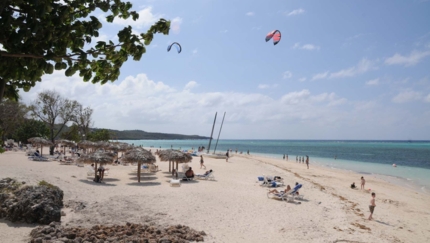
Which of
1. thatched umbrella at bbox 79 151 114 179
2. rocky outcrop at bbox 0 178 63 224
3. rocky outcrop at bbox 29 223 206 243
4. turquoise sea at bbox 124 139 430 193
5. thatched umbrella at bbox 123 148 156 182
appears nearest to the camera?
rocky outcrop at bbox 29 223 206 243

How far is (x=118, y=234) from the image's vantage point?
725 centimetres

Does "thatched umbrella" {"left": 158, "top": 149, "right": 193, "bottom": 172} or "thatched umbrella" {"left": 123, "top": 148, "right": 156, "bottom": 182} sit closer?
"thatched umbrella" {"left": 123, "top": 148, "right": 156, "bottom": 182}

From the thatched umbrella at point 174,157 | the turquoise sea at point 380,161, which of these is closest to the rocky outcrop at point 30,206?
the thatched umbrella at point 174,157

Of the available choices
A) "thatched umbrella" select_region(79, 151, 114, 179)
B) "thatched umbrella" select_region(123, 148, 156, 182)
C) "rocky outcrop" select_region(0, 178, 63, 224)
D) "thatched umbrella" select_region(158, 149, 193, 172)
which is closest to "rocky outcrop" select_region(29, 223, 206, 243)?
"rocky outcrop" select_region(0, 178, 63, 224)

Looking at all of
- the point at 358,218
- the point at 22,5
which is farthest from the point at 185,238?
the point at 358,218

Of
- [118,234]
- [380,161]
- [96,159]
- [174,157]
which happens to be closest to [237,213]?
[118,234]

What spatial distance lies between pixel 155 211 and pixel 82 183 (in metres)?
6.42

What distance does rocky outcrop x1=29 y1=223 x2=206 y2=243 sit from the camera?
671cm

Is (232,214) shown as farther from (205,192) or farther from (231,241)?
(205,192)

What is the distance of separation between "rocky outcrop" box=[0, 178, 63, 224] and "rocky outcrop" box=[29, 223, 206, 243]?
100 centimetres

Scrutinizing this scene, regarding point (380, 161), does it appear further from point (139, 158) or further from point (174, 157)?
point (139, 158)

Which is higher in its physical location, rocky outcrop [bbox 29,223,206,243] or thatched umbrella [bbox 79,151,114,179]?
thatched umbrella [bbox 79,151,114,179]

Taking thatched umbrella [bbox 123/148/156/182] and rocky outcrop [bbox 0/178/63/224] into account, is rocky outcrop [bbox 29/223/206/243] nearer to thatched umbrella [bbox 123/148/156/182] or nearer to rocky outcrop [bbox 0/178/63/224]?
rocky outcrop [bbox 0/178/63/224]

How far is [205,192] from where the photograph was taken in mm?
13508
